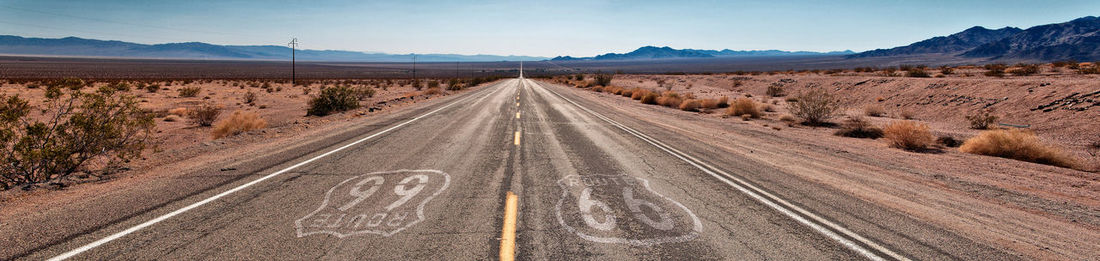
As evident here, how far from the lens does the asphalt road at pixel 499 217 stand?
378 cm

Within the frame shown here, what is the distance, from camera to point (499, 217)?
4.59m

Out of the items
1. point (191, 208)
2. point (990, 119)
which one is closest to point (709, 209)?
point (191, 208)

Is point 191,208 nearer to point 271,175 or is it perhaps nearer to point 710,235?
point 271,175

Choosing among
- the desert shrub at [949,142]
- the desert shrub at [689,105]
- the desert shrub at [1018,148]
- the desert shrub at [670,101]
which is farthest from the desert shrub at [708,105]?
the desert shrub at [1018,148]

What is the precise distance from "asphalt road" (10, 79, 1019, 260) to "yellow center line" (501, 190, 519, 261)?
4 cm

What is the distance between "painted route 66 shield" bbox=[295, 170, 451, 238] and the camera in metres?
4.26

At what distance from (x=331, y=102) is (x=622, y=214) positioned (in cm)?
1782

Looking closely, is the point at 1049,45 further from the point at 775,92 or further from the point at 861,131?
the point at 861,131

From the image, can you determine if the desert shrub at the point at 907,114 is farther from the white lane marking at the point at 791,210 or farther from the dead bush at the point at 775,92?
the white lane marking at the point at 791,210

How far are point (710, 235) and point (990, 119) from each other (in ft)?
49.2

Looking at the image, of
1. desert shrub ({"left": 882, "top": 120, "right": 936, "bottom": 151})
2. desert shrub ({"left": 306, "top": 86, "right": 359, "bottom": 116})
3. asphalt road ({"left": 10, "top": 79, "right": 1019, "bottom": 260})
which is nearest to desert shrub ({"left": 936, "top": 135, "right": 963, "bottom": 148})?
desert shrub ({"left": 882, "top": 120, "right": 936, "bottom": 151})

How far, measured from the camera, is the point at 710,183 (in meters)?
6.33

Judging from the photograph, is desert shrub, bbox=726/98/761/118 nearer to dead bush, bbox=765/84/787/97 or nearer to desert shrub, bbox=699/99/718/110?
desert shrub, bbox=699/99/718/110

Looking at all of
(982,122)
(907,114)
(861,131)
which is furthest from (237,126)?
(907,114)
